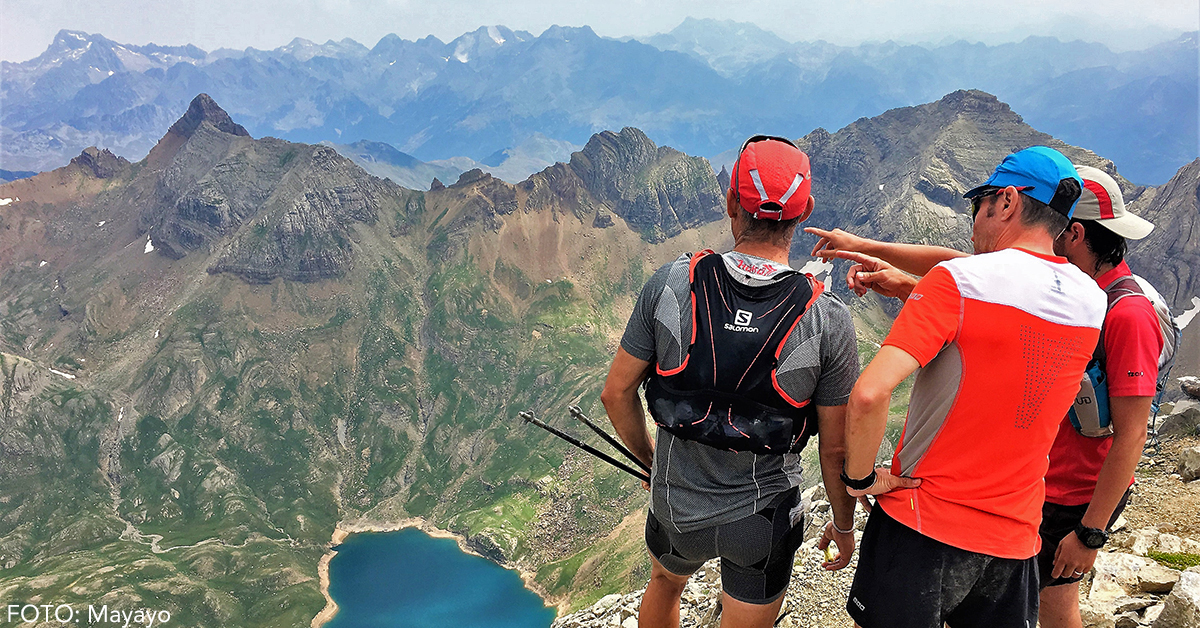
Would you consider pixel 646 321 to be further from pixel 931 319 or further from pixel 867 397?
pixel 931 319

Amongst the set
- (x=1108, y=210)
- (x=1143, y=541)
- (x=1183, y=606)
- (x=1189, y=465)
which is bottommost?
(x=1189, y=465)

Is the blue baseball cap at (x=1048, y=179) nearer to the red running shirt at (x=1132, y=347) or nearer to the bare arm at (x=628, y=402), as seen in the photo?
the red running shirt at (x=1132, y=347)

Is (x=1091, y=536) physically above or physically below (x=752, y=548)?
below

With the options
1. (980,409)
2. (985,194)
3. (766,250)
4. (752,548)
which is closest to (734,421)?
(752,548)

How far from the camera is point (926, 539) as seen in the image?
17.2ft

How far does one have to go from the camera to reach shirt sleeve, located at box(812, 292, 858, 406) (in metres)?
5.42

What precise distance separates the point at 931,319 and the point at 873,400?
83cm

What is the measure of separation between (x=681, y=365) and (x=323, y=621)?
666 ft

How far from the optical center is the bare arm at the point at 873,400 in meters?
4.60

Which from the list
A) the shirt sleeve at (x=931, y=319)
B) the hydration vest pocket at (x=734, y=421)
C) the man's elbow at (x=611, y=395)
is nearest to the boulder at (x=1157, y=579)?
the hydration vest pocket at (x=734, y=421)

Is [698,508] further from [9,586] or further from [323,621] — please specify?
[9,586]

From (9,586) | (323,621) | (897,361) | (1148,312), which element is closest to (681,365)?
(897,361)

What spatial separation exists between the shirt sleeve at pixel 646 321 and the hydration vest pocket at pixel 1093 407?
437 centimetres

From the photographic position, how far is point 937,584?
5.25 metres
